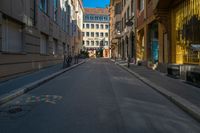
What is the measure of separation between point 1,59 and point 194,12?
920cm

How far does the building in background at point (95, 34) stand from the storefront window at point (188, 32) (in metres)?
100

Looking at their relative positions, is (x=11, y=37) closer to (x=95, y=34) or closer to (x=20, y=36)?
(x=20, y=36)

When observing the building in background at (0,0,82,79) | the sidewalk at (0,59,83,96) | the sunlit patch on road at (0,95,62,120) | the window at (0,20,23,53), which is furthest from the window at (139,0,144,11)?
the sunlit patch on road at (0,95,62,120)

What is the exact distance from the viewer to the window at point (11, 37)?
1583 centimetres

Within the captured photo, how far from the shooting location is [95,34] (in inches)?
4702

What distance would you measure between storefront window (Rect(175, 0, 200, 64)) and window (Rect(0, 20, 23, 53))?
358 inches

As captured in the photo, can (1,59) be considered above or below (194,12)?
below

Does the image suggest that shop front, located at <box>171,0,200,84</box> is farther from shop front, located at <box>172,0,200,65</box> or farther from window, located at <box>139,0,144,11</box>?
window, located at <box>139,0,144,11</box>

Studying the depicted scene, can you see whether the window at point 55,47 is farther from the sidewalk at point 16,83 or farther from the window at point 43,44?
the sidewalk at point 16,83

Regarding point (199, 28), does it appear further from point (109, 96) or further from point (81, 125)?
point (81, 125)

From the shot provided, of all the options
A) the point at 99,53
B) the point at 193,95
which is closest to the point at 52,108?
the point at 193,95

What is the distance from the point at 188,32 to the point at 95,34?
10495 centimetres

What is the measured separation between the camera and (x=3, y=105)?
9188mm

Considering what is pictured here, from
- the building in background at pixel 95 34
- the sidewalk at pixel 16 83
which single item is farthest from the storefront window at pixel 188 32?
the building in background at pixel 95 34
